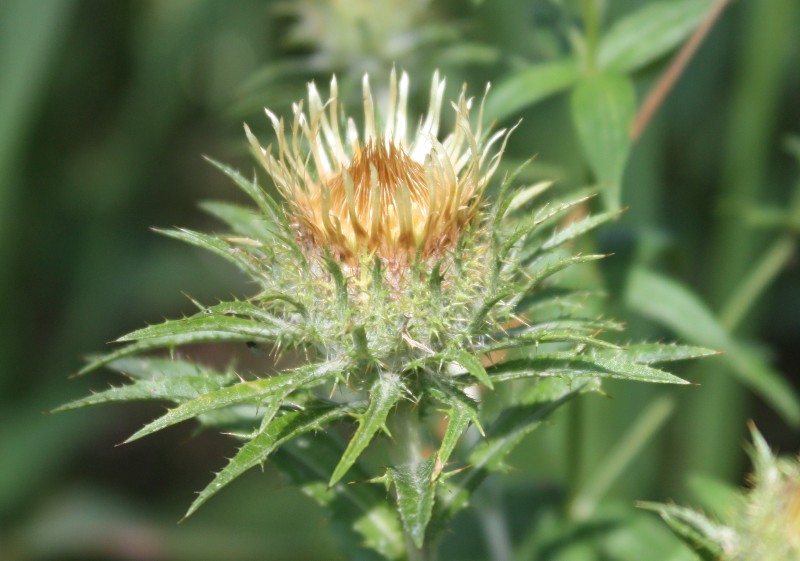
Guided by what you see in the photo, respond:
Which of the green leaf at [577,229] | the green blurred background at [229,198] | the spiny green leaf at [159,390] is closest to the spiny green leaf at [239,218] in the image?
the spiny green leaf at [159,390]

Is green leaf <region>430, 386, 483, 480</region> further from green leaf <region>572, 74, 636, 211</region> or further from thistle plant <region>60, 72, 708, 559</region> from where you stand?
green leaf <region>572, 74, 636, 211</region>

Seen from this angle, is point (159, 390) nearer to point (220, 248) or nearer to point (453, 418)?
point (220, 248)

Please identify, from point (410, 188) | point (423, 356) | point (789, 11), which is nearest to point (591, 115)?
point (410, 188)

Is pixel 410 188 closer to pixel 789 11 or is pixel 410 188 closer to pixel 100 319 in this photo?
pixel 789 11

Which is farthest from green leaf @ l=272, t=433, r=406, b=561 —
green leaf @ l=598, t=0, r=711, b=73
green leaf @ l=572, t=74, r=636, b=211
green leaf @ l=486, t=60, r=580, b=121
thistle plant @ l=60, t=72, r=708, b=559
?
green leaf @ l=598, t=0, r=711, b=73

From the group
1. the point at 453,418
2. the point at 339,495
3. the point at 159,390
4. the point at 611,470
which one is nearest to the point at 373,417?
the point at 453,418
